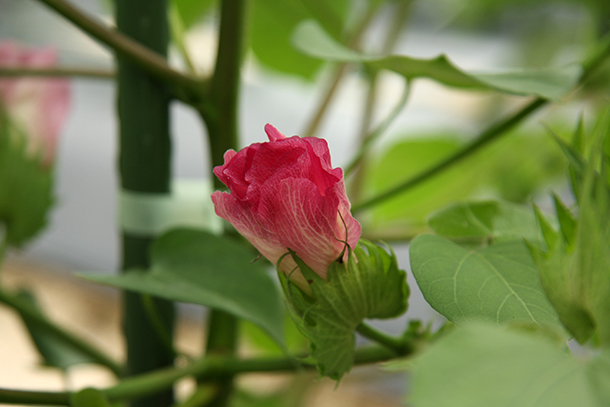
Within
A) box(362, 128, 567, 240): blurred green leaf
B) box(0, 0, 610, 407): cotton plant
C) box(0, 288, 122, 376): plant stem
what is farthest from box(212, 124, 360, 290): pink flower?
box(362, 128, 567, 240): blurred green leaf

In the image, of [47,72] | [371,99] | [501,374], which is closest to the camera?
[501,374]

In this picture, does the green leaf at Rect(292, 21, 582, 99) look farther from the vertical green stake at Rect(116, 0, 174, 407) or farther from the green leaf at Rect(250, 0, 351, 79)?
the green leaf at Rect(250, 0, 351, 79)

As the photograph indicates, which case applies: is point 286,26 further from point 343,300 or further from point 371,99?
point 343,300

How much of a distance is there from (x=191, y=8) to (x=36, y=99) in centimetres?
13

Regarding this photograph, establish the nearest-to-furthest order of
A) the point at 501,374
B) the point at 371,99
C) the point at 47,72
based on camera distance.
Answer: the point at 501,374 < the point at 47,72 < the point at 371,99

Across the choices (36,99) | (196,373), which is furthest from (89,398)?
(36,99)

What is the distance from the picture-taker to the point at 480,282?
0.27 ft

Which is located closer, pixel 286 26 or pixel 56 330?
pixel 56 330

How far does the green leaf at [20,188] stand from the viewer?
0.17m

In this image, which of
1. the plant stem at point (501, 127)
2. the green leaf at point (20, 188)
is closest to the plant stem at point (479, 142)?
the plant stem at point (501, 127)

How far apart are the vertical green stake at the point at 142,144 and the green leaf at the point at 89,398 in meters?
0.05

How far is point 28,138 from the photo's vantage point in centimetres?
18

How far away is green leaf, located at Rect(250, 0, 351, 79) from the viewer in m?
0.27

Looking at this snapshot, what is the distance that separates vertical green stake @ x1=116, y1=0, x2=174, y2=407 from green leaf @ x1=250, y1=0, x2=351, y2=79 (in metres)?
0.14
